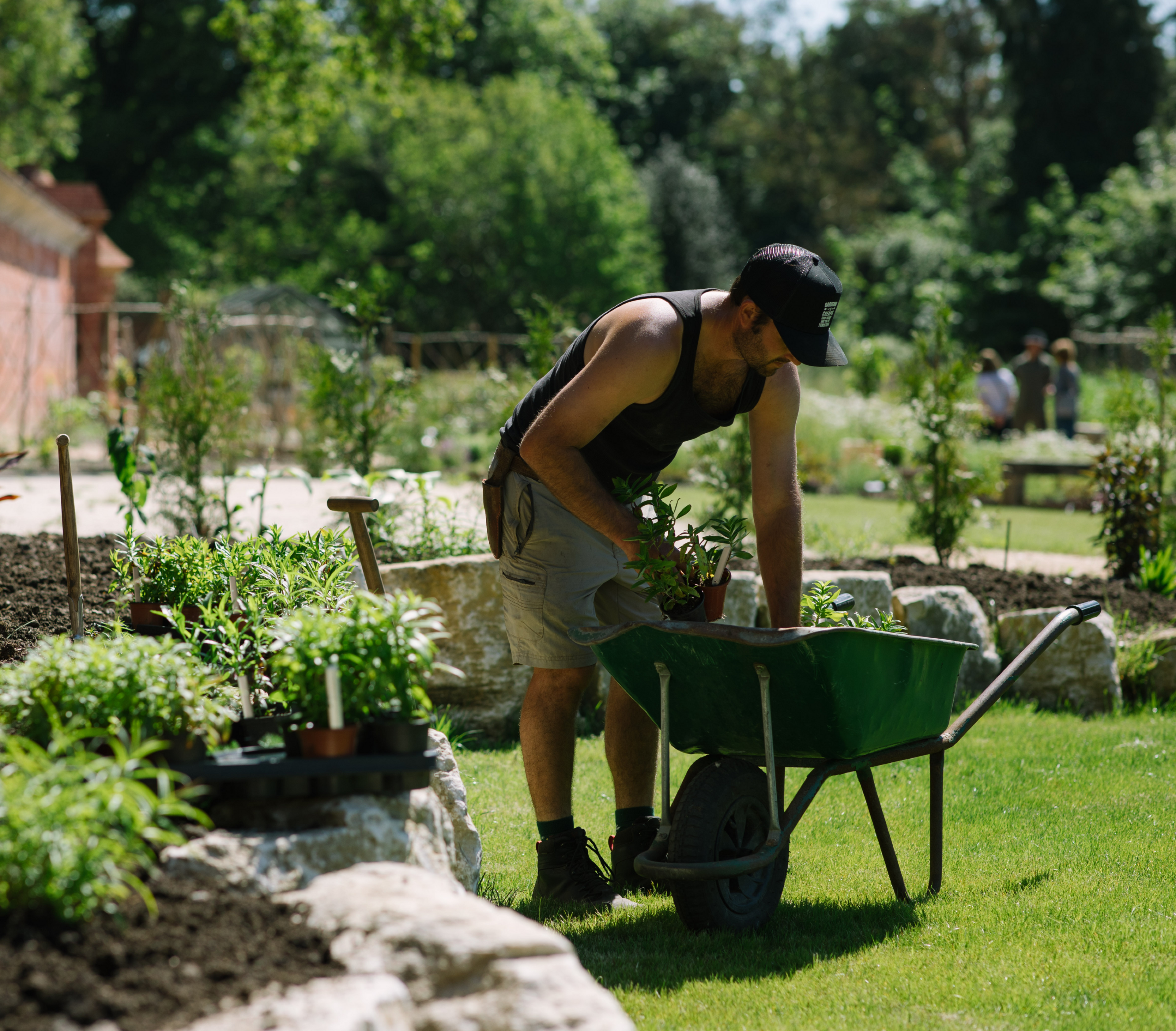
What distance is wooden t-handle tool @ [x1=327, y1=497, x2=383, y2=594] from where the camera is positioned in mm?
2674

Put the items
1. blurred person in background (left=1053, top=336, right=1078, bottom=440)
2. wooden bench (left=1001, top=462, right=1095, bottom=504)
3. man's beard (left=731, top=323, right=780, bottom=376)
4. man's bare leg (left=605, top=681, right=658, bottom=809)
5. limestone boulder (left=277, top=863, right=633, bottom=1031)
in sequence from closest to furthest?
limestone boulder (left=277, top=863, right=633, bottom=1031)
man's beard (left=731, top=323, right=780, bottom=376)
man's bare leg (left=605, top=681, right=658, bottom=809)
wooden bench (left=1001, top=462, right=1095, bottom=504)
blurred person in background (left=1053, top=336, right=1078, bottom=440)

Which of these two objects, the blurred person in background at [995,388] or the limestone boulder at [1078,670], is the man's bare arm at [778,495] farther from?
the blurred person in background at [995,388]

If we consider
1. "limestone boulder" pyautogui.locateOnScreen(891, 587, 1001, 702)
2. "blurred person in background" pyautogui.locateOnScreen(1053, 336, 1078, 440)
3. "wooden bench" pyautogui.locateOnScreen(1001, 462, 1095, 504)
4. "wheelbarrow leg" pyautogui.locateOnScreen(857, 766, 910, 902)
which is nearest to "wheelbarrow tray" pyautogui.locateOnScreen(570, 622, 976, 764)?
"wheelbarrow leg" pyautogui.locateOnScreen(857, 766, 910, 902)

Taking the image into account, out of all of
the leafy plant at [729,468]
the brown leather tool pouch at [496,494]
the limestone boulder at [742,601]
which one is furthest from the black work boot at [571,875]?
the leafy plant at [729,468]

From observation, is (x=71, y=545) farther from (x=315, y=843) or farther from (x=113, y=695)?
(x=315, y=843)

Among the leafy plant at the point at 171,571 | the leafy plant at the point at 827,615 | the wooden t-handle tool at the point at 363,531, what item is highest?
the wooden t-handle tool at the point at 363,531

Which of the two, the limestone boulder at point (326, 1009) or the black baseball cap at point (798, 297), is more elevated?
the black baseball cap at point (798, 297)

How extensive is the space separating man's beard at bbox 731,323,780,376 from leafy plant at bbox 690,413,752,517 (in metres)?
3.47

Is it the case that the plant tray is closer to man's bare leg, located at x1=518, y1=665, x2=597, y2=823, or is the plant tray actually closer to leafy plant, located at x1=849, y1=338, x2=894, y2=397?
man's bare leg, located at x1=518, y1=665, x2=597, y2=823

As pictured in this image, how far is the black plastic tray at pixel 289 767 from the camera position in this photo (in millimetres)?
2016

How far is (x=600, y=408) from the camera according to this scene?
9.18ft

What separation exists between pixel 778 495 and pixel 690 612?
0.42 metres

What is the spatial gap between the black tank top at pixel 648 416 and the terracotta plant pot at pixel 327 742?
1130 mm

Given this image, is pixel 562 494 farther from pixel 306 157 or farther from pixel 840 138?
pixel 840 138
